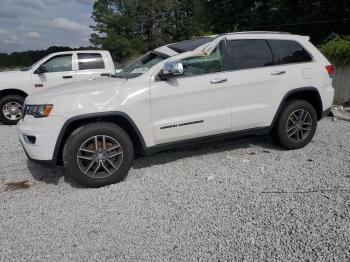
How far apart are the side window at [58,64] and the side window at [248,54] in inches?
203

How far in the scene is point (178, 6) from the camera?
35.1 meters

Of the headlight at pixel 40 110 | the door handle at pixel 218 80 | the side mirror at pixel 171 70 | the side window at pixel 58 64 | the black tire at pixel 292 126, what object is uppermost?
the side window at pixel 58 64

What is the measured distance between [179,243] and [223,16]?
19.9 metres

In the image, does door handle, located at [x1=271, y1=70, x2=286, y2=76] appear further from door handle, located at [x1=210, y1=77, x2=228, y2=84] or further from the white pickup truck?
the white pickup truck

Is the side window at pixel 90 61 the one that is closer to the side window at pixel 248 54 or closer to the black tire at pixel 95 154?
the side window at pixel 248 54

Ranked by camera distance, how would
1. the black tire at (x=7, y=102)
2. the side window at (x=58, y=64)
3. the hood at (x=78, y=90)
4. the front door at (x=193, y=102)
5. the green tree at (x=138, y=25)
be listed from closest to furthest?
the hood at (x=78, y=90) < the front door at (x=193, y=102) < the black tire at (x=7, y=102) < the side window at (x=58, y=64) < the green tree at (x=138, y=25)

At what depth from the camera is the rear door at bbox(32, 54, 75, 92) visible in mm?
7887

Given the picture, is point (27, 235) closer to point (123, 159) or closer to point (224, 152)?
point (123, 159)

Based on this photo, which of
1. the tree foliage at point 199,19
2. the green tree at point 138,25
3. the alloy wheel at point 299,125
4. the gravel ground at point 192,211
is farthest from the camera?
the green tree at point 138,25

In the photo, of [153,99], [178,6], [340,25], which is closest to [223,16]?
[340,25]

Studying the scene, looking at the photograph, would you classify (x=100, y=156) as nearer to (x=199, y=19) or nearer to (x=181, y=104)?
(x=181, y=104)

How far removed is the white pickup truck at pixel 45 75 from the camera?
7738 mm

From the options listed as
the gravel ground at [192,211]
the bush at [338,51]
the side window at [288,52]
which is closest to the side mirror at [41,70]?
the gravel ground at [192,211]

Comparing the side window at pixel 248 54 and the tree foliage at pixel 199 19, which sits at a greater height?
the tree foliage at pixel 199 19
